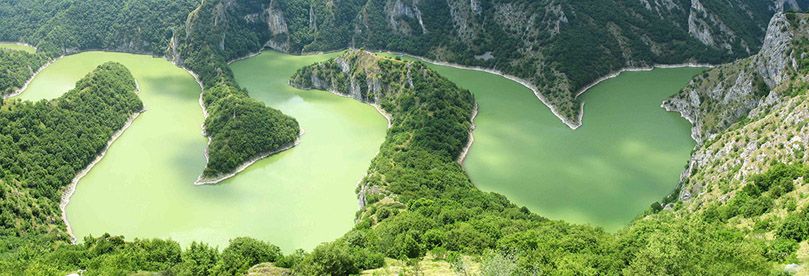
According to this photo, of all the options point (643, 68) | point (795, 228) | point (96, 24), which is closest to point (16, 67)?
point (96, 24)

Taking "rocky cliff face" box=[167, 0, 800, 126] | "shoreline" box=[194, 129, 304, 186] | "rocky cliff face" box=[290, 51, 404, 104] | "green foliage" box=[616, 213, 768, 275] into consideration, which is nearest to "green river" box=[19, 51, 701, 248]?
"shoreline" box=[194, 129, 304, 186]

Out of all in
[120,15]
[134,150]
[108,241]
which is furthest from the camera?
[120,15]

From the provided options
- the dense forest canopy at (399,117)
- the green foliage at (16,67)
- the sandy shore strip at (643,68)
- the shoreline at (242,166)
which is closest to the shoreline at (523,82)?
the dense forest canopy at (399,117)

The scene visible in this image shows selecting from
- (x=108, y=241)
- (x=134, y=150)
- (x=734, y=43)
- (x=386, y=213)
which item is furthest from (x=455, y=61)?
(x=108, y=241)

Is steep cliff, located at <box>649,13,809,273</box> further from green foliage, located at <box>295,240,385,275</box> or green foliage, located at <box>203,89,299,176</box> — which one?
green foliage, located at <box>203,89,299,176</box>

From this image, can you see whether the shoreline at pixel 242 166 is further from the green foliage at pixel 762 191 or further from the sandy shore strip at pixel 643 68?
the green foliage at pixel 762 191

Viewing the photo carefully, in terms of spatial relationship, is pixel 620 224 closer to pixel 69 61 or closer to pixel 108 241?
pixel 108 241

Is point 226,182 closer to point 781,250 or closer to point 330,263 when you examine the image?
point 330,263
